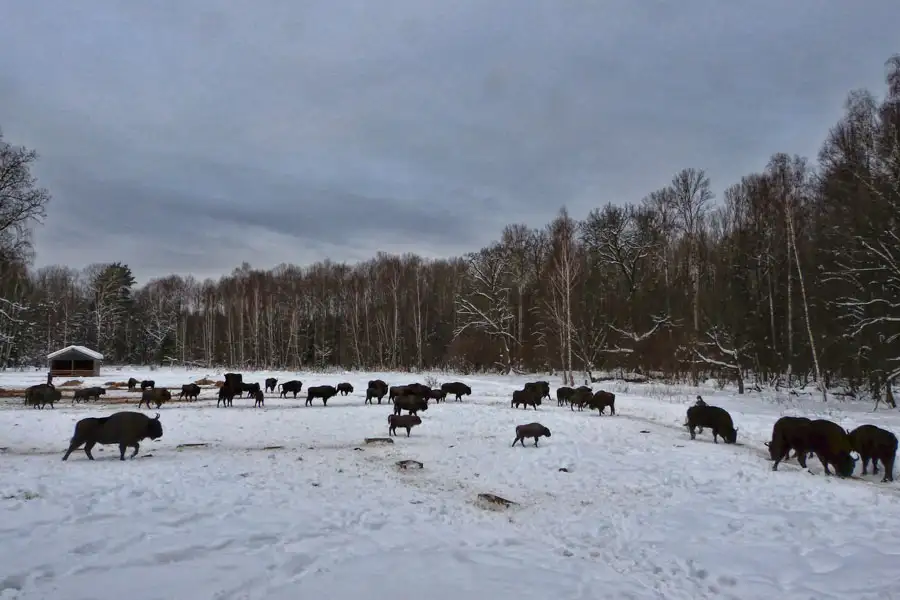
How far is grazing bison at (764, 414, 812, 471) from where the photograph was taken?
39.4ft

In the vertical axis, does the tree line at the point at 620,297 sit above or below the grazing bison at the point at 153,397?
above

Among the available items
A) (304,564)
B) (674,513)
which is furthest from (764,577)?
(304,564)

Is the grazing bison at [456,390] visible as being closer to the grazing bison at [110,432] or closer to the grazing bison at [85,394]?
the grazing bison at [110,432]

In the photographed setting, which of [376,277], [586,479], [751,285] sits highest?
[376,277]

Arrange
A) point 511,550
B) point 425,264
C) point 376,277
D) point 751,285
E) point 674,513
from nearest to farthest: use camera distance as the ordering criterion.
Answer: point 511,550 < point 674,513 < point 751,285 < point 376,277 < point 425,264

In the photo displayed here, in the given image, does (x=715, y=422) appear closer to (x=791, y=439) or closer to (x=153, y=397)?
(x=791, y=439)

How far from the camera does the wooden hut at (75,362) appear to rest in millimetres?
50406

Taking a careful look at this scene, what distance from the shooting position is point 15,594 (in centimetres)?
479

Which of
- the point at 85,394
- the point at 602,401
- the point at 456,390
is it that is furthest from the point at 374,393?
the point at 85,394

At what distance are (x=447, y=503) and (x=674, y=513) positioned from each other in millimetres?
3736

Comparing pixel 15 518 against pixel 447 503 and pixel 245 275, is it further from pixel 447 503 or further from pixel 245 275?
pixel 245 275

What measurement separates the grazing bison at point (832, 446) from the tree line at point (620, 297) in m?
10.3

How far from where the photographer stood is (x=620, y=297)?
43.8m

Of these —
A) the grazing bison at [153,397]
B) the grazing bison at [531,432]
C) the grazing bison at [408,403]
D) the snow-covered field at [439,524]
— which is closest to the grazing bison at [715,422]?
the snow-covered field at [439,524]
